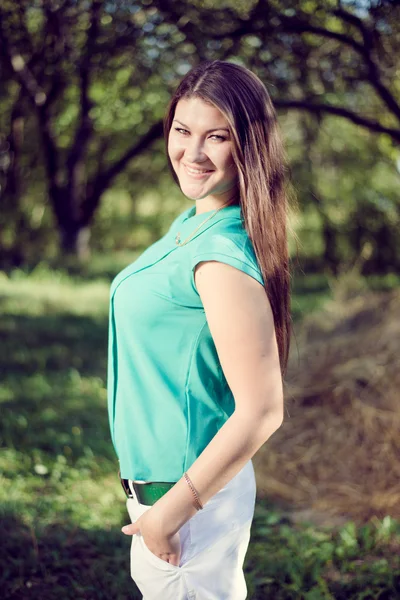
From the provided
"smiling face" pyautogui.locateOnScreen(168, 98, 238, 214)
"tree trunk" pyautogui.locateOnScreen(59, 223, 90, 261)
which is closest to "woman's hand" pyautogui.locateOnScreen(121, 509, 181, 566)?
"smiling face" pyautogui.locateOnScreen(168, 98, 238, 214)

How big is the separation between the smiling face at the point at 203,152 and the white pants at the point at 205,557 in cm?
65

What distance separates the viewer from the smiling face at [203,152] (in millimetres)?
1434

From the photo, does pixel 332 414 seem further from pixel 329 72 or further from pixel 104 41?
pixel 104 41

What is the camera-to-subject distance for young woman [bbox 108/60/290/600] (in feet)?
4.35

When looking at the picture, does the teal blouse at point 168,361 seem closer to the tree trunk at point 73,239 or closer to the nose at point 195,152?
the nose at point 195,152

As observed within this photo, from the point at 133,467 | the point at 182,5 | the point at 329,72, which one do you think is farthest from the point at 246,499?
the point at 329,72

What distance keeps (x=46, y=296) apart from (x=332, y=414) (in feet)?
16.6

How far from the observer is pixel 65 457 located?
419 centimetres

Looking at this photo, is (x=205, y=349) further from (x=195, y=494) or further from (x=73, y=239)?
(x=73, y=239)

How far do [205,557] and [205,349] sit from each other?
1.48 ft

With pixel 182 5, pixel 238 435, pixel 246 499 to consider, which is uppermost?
pixel 182 5

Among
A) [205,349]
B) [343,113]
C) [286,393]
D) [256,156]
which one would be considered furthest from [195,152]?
[286,393]

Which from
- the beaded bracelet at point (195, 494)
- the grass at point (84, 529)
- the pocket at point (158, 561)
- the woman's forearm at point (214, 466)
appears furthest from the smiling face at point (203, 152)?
the grass at point (84, 529)

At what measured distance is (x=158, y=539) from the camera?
1360 mm
